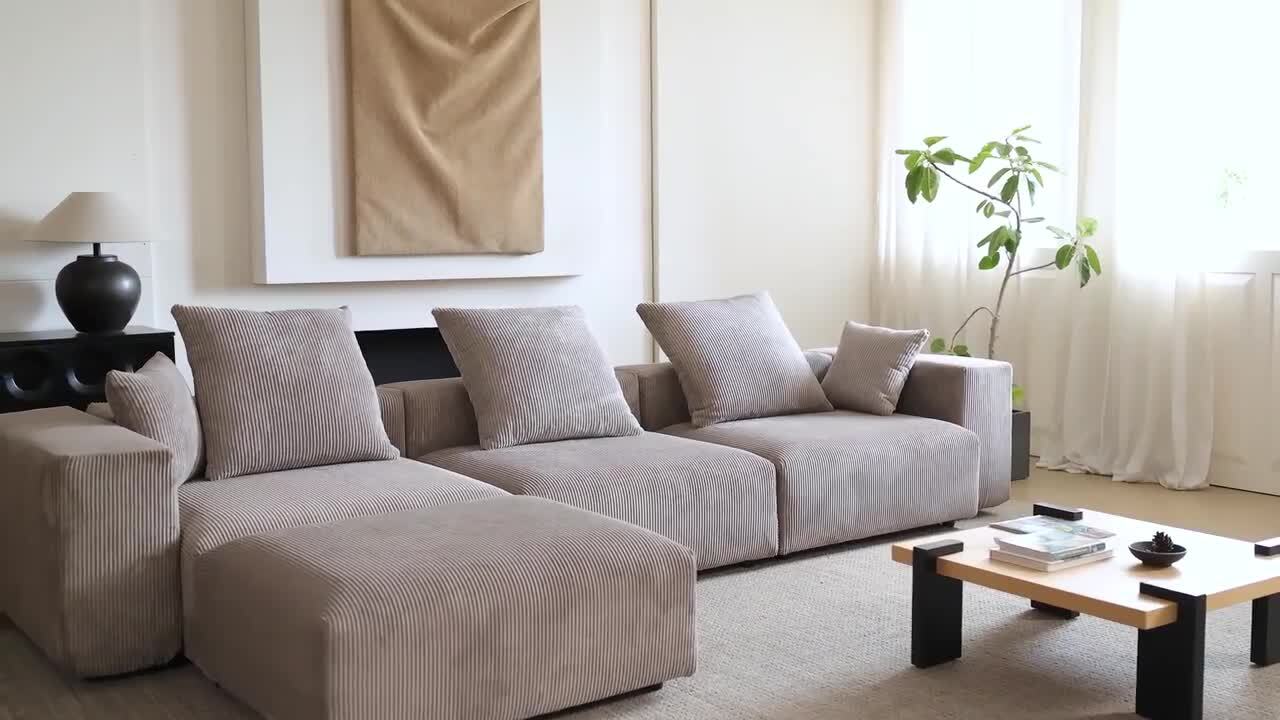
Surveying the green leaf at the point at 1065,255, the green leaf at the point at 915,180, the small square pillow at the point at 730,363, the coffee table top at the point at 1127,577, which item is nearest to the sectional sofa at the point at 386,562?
the small square pillow at the point at 730,363

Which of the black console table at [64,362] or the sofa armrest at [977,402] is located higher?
the black console table at [64,362]

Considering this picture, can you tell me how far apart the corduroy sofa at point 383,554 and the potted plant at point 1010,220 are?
177 cm

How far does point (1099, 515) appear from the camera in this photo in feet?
11.4

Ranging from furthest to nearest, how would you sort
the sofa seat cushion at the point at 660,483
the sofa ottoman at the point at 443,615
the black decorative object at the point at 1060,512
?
the sofa seat cushion at the point at 660,483 → the black decorative object at the point at 1060,512 → the sofa ottoman at the point at 443,615

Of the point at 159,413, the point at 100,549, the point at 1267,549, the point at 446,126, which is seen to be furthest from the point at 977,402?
the point at 100,549

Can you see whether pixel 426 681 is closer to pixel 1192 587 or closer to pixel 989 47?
pixel 1192 587

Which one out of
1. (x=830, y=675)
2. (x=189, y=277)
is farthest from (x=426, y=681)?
(x=189, y=277)

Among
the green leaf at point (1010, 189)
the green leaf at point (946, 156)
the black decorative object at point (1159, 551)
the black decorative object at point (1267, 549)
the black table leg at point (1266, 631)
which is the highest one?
the green leaf at point (946, 156)

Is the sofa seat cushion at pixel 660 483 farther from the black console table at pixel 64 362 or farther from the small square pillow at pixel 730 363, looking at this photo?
the black console table at pixel 64 362

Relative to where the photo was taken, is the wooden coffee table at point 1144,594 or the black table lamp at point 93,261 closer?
the wooden coffee table at point 1144,594

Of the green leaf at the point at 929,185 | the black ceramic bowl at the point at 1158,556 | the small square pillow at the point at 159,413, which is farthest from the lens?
the green leaf at the point at 929,185

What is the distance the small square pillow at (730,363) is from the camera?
434 centimetres

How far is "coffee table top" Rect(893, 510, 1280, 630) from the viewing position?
104 inches

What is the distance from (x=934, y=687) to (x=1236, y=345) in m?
2.82
